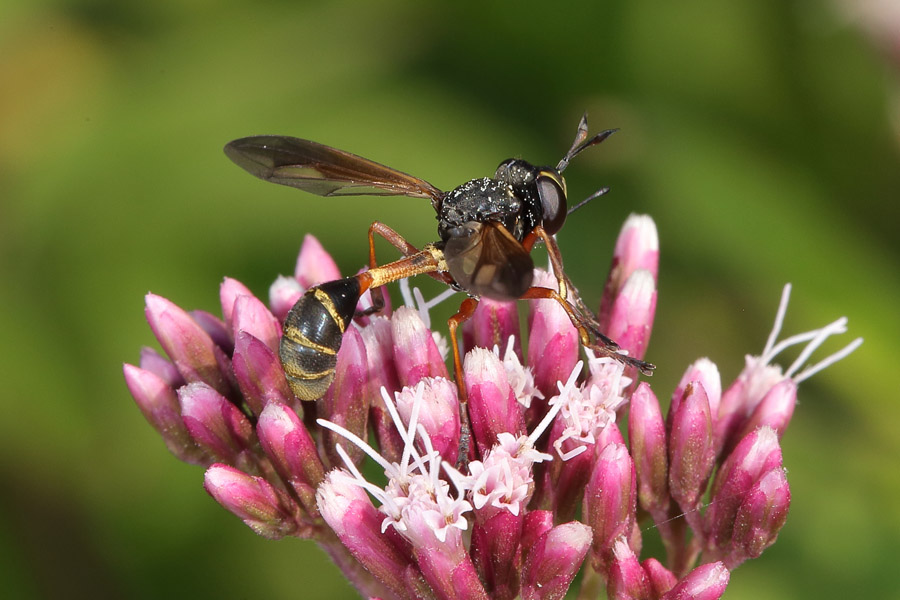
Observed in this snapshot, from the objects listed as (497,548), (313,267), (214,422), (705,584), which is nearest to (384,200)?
(313,267)

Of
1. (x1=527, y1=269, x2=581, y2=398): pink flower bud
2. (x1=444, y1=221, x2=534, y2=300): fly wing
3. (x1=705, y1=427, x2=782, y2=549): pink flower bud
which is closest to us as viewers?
(x1=444, y1=221, x2=534, y2=300): fly wing

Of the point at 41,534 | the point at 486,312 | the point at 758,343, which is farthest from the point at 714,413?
the point at 41,534

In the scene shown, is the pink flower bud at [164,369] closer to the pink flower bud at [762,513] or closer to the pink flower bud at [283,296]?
the pink flower bud at [283,296]

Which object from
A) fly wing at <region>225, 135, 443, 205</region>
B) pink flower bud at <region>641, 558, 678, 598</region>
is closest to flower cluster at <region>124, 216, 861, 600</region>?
pink flower bud at <region>641, 558, 678, 598</region>

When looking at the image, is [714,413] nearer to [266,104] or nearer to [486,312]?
[486,312]

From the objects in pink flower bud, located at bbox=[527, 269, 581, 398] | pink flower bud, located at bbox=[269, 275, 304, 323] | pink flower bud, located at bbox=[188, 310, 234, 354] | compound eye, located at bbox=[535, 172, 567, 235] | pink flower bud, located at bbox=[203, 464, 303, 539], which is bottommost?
pink flower bud, located at bbox=[203, 464, 303, 539]

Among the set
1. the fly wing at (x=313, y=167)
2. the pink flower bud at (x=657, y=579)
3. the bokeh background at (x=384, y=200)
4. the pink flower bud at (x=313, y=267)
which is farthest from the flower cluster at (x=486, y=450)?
the bokeh background at (x=384, y=200)

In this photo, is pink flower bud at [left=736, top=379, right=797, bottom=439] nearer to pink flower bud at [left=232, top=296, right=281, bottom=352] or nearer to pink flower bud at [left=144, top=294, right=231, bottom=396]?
pink flower bud at [left=232, top=296, right=281, bottom=352]

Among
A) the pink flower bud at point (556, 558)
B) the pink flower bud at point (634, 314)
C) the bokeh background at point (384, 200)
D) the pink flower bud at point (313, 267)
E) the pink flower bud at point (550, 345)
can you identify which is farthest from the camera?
the bokeh background at point (384, 200)
